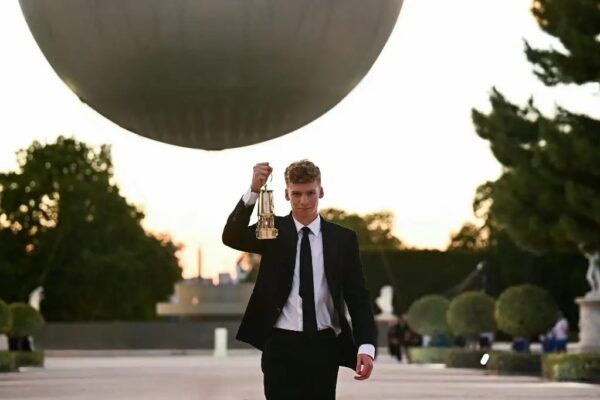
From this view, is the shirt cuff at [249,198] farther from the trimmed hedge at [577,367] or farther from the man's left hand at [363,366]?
the trimmed hedge at [577,367]

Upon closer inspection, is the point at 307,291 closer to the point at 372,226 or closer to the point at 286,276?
the point at 286,276

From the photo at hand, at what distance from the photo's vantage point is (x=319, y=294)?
709 centimetres

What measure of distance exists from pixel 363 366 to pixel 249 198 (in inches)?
31.2

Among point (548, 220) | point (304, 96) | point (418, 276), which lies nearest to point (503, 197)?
point (548, 220)

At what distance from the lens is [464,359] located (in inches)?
1668

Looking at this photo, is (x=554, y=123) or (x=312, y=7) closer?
(x=312, y=7)

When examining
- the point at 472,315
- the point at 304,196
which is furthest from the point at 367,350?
the point at 472,315

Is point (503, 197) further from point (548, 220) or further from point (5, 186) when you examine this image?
point (5, 186)

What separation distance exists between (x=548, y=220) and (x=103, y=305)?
54.1m

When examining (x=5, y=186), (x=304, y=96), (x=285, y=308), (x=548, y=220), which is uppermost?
(x=5, y=186)

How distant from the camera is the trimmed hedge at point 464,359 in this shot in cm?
4178

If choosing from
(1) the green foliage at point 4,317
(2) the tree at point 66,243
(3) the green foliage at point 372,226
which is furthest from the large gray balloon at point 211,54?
(3) the green foliage at point 372,226

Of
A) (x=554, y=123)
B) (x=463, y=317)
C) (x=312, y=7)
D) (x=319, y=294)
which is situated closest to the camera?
(x=319, y=294)

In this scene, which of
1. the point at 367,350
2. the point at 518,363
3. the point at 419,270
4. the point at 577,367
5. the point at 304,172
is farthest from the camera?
the point at 419,270
